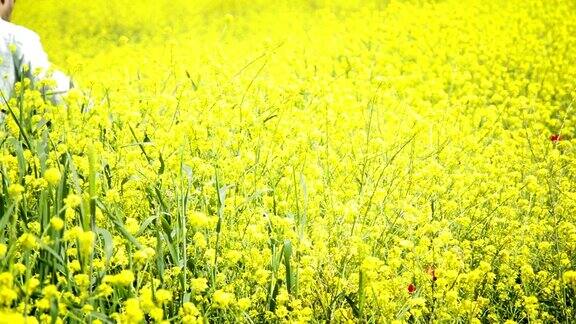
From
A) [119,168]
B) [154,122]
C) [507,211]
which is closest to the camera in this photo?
[119,168]

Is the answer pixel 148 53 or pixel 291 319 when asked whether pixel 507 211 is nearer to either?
pixel 291 319

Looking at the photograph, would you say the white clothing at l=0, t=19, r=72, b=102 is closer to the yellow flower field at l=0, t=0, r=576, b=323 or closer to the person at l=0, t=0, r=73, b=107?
the person at l=0, t=0, r=73, b=107

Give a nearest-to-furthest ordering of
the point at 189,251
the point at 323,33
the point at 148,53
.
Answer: the point at 189,251 < the point at 148,53 < the point at 323,33

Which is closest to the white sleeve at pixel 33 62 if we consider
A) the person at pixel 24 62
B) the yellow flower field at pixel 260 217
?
the person at pixel 24 62

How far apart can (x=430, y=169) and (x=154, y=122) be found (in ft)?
4.69

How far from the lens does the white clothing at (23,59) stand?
3.37 metres

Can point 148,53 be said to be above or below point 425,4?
below

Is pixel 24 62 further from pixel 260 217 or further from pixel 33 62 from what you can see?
pixel 260 217

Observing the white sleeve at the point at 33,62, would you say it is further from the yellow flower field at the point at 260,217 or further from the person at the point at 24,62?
the yellow flower field at the point at 260,217

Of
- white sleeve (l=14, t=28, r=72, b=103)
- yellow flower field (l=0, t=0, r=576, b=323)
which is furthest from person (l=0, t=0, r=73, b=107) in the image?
yellow flower field (l=0, t=0, r=576, b=323)

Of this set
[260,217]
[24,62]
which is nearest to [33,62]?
[24,62]

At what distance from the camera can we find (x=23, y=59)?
3.39 m

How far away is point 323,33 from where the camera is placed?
9164 mm

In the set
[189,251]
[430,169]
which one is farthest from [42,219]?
[430,169]
